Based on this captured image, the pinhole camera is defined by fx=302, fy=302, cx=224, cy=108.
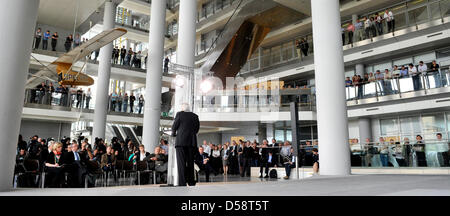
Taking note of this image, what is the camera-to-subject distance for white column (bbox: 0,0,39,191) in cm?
370

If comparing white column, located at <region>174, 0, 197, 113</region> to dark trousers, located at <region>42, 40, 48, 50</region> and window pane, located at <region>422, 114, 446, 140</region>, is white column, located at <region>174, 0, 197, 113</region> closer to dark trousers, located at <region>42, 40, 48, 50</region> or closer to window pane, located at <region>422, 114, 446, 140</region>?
dark trousers, located at <region>42, 40, 48, 50</region>

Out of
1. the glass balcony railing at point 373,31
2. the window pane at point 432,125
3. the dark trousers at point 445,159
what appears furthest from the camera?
the window pane at point 432,125

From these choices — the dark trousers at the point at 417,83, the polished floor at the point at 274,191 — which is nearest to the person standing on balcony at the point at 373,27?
the dark trousers at the point at 417,83

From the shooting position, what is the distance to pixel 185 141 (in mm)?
5309

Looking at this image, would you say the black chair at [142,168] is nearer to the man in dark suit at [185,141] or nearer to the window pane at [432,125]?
the man in dark suit at [185,141]

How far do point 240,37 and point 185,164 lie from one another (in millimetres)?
12720

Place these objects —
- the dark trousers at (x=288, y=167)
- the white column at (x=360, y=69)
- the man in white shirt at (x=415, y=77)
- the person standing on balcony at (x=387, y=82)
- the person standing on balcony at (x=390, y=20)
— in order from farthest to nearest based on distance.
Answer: the white column at (x=360, y=69) → the person standing on balcony at (x=390, y=20) → the person standing on balcony at (x=387, y=82) → the man in white shirt at (x=415, y=77) → the dark trousers at (x=288, y=167)

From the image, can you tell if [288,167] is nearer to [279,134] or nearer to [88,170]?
[88,170]

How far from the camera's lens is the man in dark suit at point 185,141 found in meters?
5.31

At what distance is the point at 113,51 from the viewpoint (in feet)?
65.1

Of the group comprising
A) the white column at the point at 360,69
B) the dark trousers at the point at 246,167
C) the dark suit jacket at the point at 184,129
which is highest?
the white column at the point at 360,69

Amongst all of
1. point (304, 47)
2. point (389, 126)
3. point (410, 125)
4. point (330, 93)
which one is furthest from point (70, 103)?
point (410, 125)

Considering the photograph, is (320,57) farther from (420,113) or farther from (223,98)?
(420,113)

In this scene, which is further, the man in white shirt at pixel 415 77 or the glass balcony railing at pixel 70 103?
the glass balcony railing at pixel 70 103
